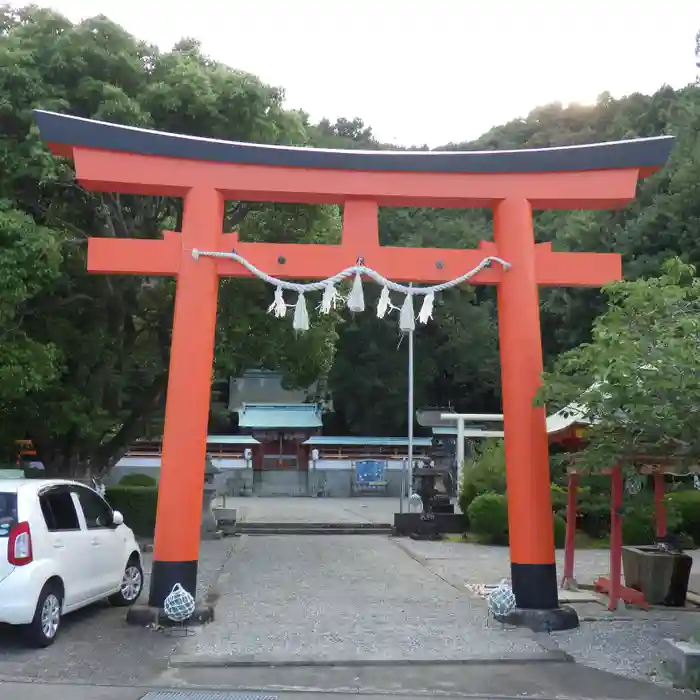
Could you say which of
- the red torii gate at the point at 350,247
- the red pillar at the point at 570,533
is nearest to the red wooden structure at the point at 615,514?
the red pillar at the point at 570,533

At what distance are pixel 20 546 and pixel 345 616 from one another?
380 centimetres

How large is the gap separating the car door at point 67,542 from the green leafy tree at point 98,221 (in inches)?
153

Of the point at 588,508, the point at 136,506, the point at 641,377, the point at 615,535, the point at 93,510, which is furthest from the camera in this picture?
the point at 136,506

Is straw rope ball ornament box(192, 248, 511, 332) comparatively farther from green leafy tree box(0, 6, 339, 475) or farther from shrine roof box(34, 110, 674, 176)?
green leafy tree box(0, 6, 339, 475)

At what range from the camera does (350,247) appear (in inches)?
360

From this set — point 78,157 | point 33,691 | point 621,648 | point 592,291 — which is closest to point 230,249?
point 78,157

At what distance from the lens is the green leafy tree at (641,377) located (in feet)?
22.3

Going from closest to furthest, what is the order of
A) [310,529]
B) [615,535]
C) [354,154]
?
1. [354,154]
2. [615,535]
3. [310,529]

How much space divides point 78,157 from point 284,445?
34706 mm

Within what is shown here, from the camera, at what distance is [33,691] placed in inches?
242

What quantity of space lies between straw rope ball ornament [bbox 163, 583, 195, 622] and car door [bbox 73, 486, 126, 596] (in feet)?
3.28

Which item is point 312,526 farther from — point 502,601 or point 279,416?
point 279,416

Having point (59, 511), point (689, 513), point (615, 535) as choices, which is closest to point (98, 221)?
point (59, 511)

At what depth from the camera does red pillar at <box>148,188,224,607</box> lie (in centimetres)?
843
